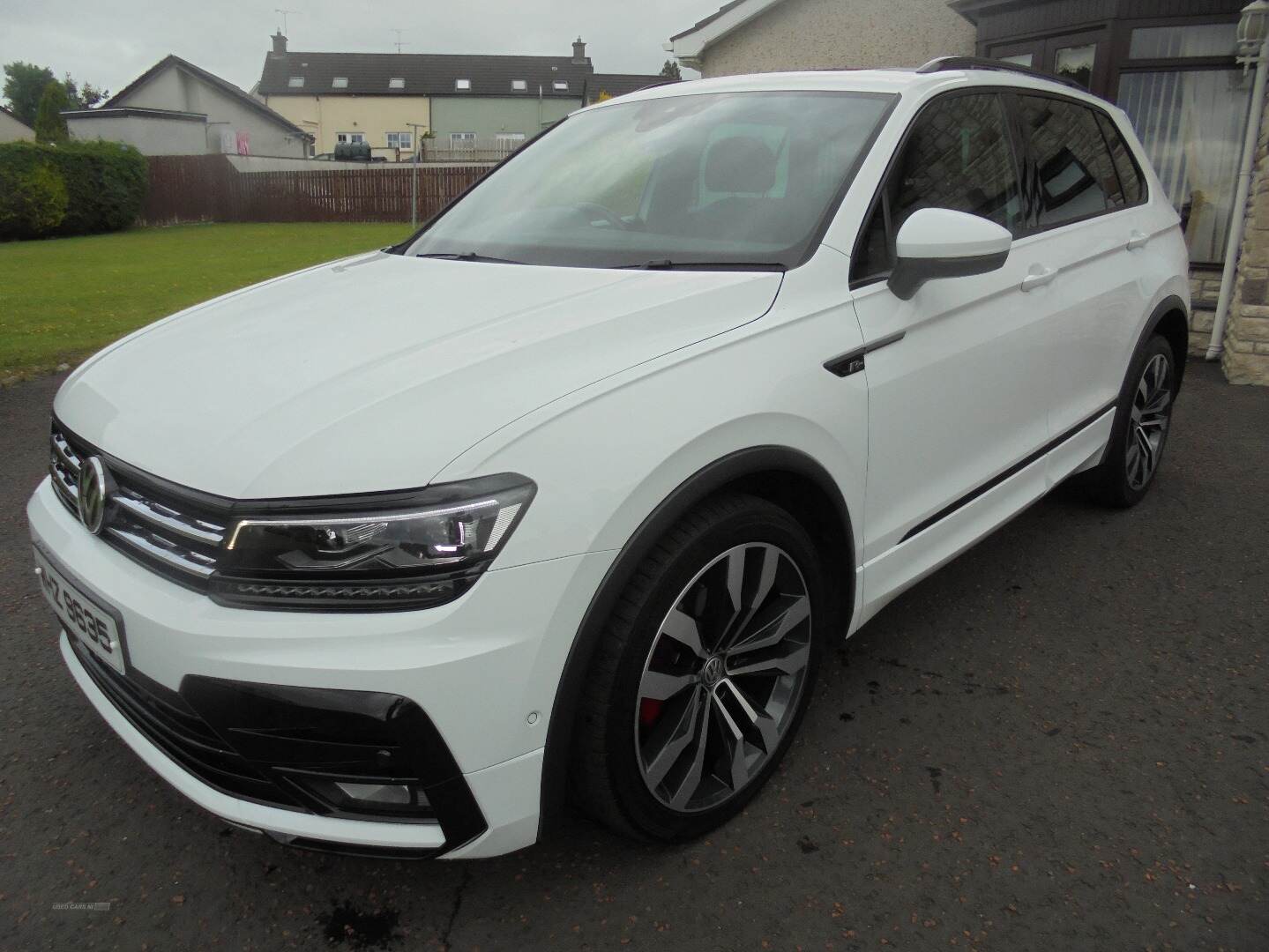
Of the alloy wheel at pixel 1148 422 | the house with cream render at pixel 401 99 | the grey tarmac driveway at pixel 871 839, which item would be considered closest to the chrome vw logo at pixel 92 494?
the grey tarmac driveway at pixel 871 839

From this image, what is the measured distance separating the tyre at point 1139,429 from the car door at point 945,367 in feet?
2.96

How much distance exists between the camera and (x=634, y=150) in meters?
3.12

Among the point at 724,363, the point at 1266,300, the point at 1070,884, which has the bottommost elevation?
the point at 1070,884

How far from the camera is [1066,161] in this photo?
11.9 ft

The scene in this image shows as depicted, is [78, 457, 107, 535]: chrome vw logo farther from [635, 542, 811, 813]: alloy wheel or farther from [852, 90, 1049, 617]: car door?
[852, 90, 1049, 617]: car door

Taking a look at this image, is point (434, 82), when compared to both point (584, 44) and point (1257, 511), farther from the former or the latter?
point (1257, 511)

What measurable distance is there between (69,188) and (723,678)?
29.4m

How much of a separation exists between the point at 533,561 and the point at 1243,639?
8.93ft

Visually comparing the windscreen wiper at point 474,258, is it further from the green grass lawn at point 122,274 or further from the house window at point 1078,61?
the house window at point 1078,61

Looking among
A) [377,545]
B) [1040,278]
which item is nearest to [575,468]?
[377,545]

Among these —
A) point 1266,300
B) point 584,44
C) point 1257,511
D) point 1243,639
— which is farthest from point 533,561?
point 584,44

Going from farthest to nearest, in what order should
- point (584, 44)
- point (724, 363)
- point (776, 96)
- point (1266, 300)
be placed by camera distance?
point (584, 44) < point (1266, 300) < point (776, 96) < point (724, 363)

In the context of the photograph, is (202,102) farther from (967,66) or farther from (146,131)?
(967,66)

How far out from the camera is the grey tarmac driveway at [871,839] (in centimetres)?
207
